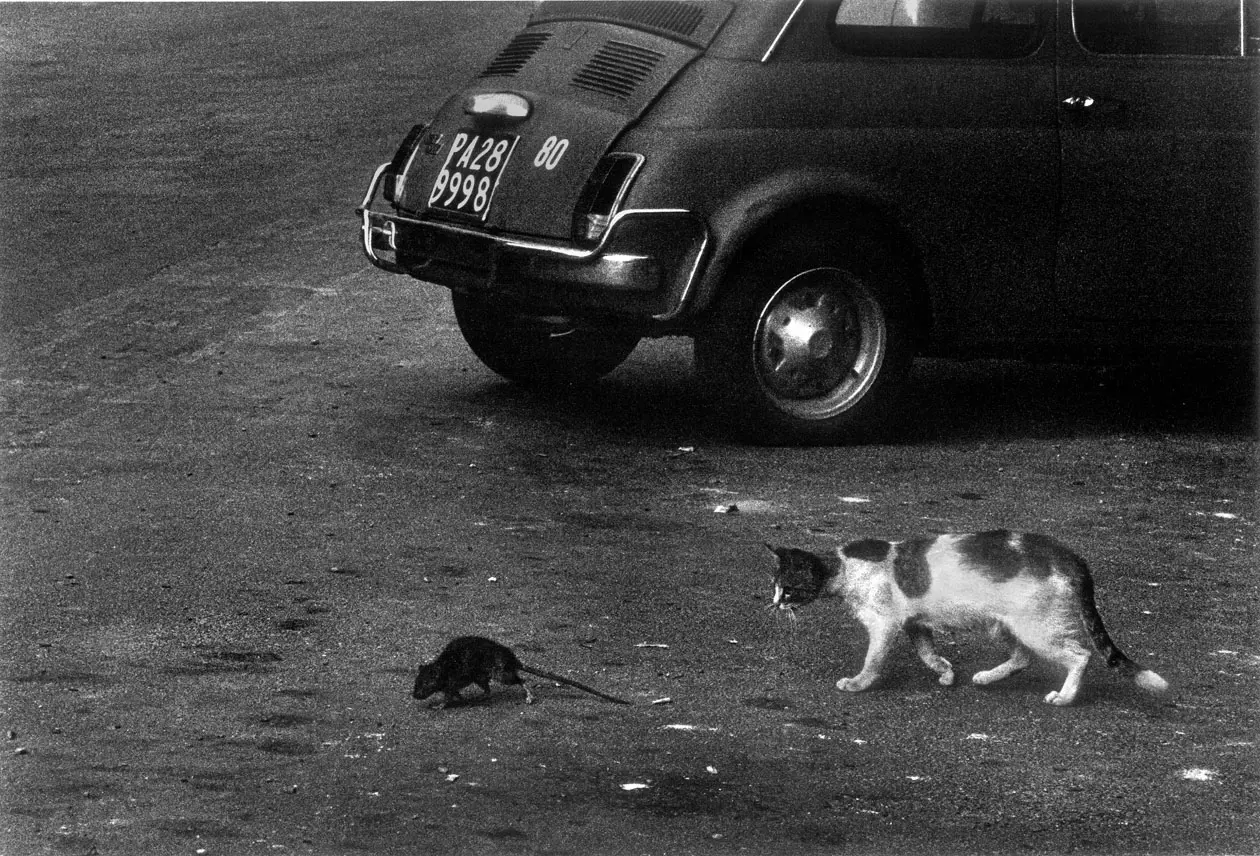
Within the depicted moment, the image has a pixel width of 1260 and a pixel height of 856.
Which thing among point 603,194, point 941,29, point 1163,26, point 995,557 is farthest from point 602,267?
point 995,557

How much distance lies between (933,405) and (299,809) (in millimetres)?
4905

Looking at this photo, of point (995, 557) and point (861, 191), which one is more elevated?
point (861, 191)

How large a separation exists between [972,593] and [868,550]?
11.3 inches

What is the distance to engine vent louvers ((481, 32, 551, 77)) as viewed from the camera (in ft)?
28.2

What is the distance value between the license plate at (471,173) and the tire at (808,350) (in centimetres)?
100

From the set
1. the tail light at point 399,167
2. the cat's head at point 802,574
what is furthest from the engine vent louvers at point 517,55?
the cat's head at point 802,574

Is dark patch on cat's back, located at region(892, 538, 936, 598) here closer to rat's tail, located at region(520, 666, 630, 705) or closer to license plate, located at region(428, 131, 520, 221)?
rat's tail, located at region(520, 666, 630, 705)

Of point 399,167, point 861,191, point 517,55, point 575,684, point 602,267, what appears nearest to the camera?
point 575,684

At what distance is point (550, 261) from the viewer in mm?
7797

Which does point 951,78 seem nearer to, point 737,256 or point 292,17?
point 737,256

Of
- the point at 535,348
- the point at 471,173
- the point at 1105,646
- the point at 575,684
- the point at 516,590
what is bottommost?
the point at 535,348

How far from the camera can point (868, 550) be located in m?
5.32

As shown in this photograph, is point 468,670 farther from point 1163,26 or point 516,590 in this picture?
point 1163,26

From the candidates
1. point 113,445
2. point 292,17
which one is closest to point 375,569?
point 113,445
